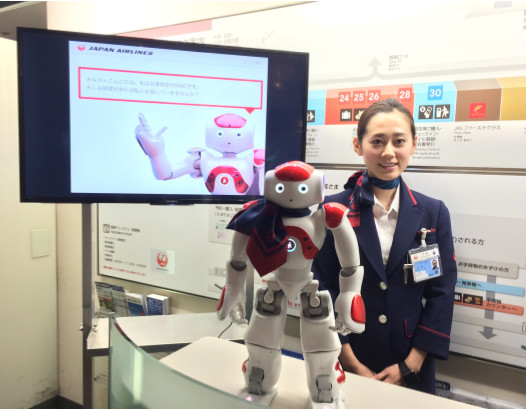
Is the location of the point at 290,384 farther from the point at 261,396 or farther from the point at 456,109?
the point at 456,109

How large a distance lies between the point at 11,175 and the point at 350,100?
174 cm

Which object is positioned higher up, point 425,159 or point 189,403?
point 425,159

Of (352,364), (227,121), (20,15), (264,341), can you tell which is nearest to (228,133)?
(227,121)

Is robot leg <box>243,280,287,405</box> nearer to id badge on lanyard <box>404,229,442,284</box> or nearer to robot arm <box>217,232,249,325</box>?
robot arm <box>217,232,249,325</box>

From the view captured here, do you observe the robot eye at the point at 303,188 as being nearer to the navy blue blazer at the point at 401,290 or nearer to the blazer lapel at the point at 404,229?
the navy blue blazer at the point at 401,290

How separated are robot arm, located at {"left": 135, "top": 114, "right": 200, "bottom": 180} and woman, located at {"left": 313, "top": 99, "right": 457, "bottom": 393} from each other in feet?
1.61

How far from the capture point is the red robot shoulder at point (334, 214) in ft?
2.82

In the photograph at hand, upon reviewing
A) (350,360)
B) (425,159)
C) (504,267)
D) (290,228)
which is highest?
(425,159)

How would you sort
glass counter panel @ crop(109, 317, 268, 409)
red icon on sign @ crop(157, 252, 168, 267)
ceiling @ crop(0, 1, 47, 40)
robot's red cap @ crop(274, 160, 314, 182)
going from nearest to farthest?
glass counter panel @ crop(109, 317, 268, 409) < robot's red cap @ crop(274, 160, 314, 182) < red icon on sign @ crop(157, 252, 168, 267) < ceiling @ crop(0, 1, 47, 40)

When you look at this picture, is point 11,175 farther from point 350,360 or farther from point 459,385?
point 459,385

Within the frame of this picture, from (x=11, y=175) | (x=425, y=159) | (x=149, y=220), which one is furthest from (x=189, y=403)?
Result: (x=11, y=175)

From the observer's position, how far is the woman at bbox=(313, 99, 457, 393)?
125 cm

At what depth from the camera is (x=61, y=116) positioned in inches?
48.6

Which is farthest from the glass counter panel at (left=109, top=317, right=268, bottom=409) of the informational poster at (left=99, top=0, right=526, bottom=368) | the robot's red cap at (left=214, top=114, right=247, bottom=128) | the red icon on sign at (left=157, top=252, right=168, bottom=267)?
the red icon on sign at (left=157, top=252, right=168, bottom=267)
